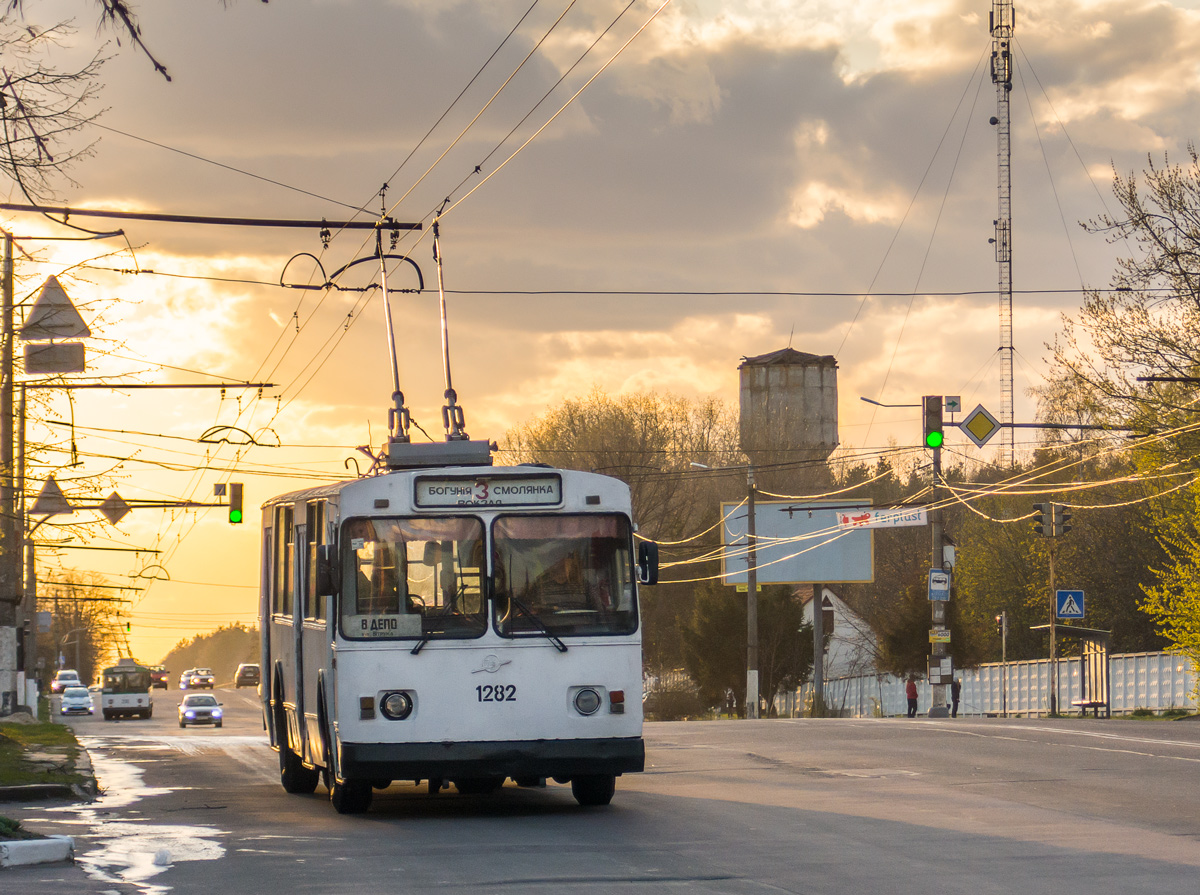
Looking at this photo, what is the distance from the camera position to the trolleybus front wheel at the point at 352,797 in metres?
13.9

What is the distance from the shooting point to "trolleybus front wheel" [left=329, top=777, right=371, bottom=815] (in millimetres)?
13930

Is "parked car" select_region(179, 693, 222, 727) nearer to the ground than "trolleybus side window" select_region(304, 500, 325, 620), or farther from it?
nearer to the ground

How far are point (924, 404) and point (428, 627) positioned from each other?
88.5 feet

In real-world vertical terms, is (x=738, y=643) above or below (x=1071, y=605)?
below

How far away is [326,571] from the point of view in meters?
13.3

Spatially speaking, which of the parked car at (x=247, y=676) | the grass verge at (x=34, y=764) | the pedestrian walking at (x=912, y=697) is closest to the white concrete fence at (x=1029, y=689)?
the pedestrian walking at (x=912, y=697)

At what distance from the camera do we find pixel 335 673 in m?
13.4

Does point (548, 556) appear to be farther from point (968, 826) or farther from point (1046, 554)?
point (1046, 554)

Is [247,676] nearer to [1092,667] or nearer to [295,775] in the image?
[1092,667]

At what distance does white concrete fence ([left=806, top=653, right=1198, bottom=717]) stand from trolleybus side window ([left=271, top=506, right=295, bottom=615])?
91.1 ft

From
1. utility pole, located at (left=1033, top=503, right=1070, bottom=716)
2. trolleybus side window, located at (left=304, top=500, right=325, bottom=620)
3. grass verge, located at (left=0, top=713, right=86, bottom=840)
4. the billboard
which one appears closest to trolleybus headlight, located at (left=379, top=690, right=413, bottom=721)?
trolleybus side window, located at (left=304, top=500, right=325, bottom=620)

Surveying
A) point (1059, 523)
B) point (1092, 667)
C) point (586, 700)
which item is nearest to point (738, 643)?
point (1092, 667)

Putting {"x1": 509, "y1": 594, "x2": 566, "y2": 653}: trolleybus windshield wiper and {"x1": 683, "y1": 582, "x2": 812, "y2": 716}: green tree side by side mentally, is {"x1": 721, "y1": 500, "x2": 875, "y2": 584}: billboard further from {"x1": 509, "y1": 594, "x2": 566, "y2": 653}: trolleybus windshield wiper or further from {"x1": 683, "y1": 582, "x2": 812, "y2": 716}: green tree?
{"x1": 509, "y1": 594, "x2": 566, "y2": 653}: trolleybus windshield wiper

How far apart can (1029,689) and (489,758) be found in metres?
44.5
